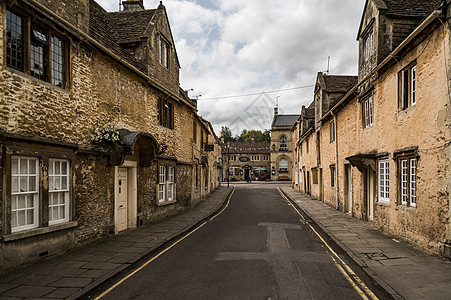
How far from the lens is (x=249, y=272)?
7250 mm

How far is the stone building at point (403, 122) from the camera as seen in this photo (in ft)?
27.3

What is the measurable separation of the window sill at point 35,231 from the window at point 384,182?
1106 cm

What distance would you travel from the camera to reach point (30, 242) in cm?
779

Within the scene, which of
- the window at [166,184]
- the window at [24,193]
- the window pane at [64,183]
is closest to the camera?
the window at [24,193]

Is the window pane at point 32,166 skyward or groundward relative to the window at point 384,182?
skyward

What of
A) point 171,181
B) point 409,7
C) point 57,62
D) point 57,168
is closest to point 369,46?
point 409,7

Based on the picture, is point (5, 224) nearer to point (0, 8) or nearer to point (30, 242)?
point (30, 242)

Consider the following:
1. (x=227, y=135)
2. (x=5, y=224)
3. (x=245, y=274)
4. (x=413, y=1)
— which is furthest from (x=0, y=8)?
(x=227, y=135)

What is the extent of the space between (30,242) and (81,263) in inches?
52.0

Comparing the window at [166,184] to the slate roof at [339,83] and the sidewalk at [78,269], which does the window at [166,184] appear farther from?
the slate roof at [339,83]

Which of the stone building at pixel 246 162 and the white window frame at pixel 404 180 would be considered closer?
the white window frame at pixel 404 180

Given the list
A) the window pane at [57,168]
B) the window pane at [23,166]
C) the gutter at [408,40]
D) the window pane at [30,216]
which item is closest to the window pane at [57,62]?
the window pane at [57,168]

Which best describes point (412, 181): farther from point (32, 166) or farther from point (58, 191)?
point (32, 166)

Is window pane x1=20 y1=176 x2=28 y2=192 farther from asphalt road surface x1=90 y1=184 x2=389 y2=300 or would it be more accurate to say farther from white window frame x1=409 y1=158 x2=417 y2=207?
white window frame x1=409 y1=158 x2=417 y2=207
